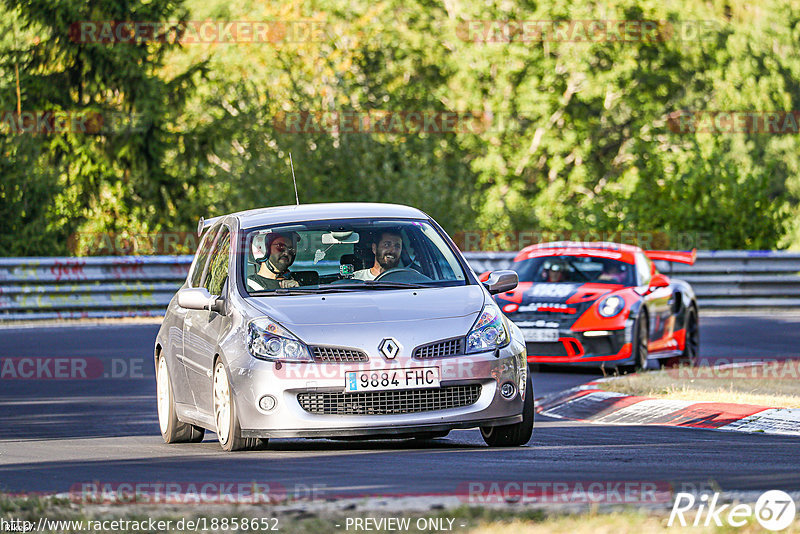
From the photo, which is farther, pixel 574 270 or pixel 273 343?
pixel 574 270

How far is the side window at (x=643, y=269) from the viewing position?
17516mm

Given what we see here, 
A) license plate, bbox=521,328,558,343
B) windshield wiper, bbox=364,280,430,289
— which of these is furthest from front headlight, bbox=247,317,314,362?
license plate, bbox=521,328,558,343

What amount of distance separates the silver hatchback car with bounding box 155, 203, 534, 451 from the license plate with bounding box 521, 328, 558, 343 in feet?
21.4

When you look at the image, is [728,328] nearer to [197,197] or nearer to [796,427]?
[796,427]

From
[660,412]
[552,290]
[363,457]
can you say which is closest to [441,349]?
[363,457]

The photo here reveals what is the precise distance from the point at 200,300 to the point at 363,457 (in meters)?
1.63

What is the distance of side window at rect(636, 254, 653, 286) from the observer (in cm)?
1752

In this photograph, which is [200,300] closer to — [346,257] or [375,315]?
[346,257]

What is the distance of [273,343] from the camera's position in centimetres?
910

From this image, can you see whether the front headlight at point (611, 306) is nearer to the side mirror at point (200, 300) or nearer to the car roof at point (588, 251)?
the car roof at point (588, 251)

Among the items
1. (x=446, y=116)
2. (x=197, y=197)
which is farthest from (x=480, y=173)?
(x=197, y=197)

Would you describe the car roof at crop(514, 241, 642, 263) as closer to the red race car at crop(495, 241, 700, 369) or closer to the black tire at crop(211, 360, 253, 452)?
the red race car at crop(495, 241, 700, 369)

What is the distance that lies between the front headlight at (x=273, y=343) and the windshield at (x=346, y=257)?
0.61 meters

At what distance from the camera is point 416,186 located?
3522cm
